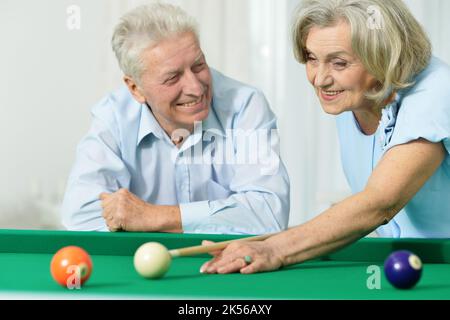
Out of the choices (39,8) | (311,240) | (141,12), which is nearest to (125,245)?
(311,240)

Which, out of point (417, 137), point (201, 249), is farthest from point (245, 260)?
point (417, 137)

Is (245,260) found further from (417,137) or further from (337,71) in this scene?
(337,71)

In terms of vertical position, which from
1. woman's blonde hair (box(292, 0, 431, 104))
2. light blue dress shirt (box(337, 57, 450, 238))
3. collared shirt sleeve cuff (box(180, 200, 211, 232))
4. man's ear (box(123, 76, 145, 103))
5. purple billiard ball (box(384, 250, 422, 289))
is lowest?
collared shirt sleeve cuff (box(180, 200, 211, 232))

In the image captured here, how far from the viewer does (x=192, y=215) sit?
3.06 metres

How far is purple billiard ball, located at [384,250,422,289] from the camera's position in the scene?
5.86ft

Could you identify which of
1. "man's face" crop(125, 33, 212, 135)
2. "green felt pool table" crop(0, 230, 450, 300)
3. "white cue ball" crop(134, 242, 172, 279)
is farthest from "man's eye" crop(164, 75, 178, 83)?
"white cue ball" crop(134, 242, 172, 279)

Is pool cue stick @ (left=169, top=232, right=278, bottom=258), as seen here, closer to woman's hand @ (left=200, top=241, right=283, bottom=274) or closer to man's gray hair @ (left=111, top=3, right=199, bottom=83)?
woman's hand @ (left=200, top=241, right=283, bottom=274)

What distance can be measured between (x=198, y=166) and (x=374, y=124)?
32.6 inches

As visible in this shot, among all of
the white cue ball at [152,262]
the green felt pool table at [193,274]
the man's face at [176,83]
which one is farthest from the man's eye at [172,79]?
the white cue ball at [152,262]

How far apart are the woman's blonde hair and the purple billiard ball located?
71cm

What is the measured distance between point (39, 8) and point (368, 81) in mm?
3595

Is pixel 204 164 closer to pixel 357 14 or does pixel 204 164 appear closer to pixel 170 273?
pixel 357 14

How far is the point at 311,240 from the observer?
6.84ft

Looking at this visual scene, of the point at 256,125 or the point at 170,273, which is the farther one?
the point at 256,125
